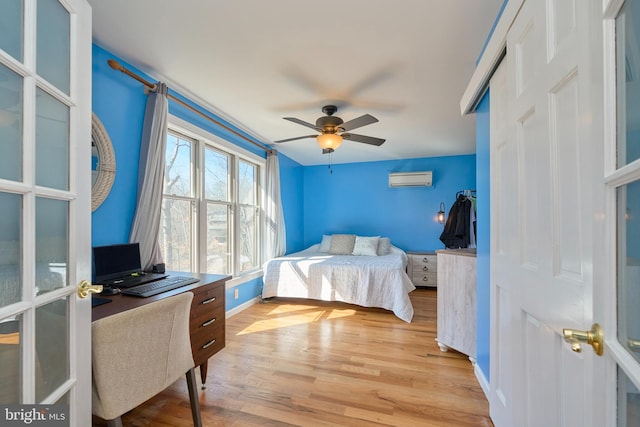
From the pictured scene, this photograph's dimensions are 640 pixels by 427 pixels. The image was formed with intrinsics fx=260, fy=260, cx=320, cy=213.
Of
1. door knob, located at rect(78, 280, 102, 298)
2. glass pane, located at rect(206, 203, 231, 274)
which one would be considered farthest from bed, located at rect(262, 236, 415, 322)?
door knob, located at rect(78, 280, 102, 298)

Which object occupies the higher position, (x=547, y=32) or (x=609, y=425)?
(x=547, y=32)

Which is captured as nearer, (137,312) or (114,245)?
(137,312)

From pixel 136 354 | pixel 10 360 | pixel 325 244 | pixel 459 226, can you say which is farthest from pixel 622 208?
pixel 325 244

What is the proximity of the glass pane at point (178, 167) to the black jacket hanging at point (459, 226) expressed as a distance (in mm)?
3675

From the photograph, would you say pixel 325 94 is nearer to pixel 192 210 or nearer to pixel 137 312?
pixel 192 210

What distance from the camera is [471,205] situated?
4.07 meters

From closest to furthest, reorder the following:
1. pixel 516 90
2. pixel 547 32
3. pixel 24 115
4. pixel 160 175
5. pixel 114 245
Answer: pixel 24 115 < pixel 547 32 < pixel 516 90 < pixel 114 245 < pixel 160 175

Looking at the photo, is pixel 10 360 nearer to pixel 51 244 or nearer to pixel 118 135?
pixel 51 244

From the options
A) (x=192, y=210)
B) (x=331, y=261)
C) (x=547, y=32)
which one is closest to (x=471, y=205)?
(x=331, y=261)

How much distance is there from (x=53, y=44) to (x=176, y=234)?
2121 mm

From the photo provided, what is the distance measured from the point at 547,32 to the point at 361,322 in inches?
117

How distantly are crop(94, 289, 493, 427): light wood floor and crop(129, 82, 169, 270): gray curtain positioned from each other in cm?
109

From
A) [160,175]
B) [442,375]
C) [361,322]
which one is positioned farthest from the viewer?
[361,322]

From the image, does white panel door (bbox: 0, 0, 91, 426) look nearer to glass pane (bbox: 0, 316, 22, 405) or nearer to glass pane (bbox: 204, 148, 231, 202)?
glass pane (bbox: 0, 316, 22, 405)
